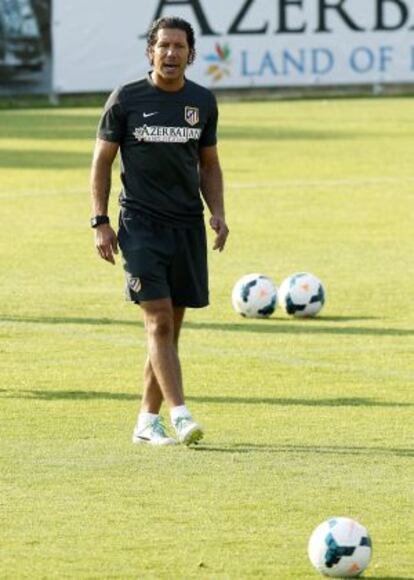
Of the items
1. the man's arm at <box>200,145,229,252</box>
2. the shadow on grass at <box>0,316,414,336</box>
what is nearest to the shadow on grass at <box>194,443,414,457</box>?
the man's arm at <box>200,145,229,252</box>

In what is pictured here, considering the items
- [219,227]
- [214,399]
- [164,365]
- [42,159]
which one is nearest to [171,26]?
[219,227]

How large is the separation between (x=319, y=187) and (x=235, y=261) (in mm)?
7562

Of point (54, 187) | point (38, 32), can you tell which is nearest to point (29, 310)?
point (54, 187)

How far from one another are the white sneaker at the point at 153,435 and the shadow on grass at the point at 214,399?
1.39m

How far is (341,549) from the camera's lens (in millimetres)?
7961

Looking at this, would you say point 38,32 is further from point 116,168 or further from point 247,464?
point 247,464

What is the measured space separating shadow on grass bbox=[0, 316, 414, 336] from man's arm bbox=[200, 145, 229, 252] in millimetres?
4210

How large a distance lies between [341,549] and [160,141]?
3.41 m

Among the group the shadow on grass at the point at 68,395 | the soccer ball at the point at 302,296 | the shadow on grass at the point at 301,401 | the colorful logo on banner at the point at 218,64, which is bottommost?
the shadow on grass at the point at 301,401

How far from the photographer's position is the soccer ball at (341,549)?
7.97 meters

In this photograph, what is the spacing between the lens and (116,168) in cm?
2922

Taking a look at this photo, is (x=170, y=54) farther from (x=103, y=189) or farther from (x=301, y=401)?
(x=301, y=401)

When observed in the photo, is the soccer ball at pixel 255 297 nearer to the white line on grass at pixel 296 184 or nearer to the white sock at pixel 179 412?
the white sock at pixel 179 412

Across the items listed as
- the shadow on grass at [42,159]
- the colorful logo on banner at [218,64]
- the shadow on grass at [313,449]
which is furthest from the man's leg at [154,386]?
the colorful logo on banner at [218,64]
